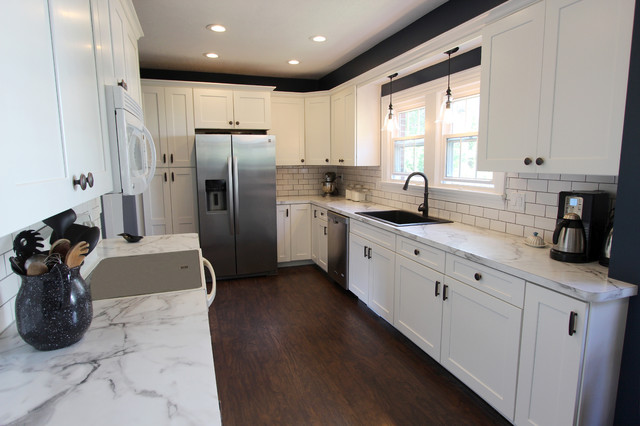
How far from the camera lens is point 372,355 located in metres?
2.67

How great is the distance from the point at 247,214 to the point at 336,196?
1.39 meters

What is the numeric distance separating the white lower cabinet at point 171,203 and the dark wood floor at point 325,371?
3.82 ft

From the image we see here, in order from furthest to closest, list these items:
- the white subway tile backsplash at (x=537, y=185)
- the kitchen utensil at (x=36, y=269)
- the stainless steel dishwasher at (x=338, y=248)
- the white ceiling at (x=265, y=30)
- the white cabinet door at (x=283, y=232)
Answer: the white cabinet door at (x=283, y=232), the stainless steel dishwasher at (x=338, y=248), the white ceiling at (x=265, y=30), the white subway tile backsplash at (x=537, y=185), the kitchen utensil at (x=36, y=269)

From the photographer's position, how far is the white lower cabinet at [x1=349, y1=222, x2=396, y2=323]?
115 inches

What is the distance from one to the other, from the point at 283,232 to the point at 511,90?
10.5 ft

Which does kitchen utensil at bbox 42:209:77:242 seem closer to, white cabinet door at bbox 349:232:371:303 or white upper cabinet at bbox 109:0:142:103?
white upper cabinet at bbox 109:0:142:103

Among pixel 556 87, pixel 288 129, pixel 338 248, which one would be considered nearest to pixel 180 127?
pixel 288 129

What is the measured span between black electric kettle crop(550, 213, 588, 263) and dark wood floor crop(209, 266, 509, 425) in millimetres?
955

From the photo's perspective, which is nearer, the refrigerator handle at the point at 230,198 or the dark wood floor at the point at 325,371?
the dark wood floor at the point at 325,371

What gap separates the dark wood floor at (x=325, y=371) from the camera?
6.74 feet

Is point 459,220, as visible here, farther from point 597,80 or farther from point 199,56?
point 199,56

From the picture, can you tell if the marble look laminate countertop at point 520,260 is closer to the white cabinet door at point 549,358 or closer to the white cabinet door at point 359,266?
the white cabinet door at point 549,358

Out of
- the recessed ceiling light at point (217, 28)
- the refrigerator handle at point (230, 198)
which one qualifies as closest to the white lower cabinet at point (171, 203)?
the refrigerator handle at point (230, 198)

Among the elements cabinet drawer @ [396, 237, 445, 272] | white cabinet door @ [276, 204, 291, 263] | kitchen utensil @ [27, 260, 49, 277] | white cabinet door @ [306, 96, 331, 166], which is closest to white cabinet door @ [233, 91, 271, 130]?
white cabinet door @ [306, 96, 331, 166]
